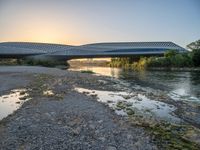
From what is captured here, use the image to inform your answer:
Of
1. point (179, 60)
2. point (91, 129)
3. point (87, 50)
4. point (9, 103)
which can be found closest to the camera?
point (91, 129)

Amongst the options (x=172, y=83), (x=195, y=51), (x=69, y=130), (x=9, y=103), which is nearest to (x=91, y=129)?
(x=69, y=130)

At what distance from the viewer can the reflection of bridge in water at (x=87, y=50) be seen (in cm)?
11831

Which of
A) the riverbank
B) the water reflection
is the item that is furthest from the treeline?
the riverbank

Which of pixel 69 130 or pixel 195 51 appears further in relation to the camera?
pixel 195 51

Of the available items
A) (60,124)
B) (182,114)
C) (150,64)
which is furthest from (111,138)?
(150,64)

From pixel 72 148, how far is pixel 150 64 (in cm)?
8856

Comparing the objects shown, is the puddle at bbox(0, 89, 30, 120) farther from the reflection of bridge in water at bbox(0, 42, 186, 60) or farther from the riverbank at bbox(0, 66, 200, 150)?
the reflection of bridge in water at bbox(0, 42, 186, 60)

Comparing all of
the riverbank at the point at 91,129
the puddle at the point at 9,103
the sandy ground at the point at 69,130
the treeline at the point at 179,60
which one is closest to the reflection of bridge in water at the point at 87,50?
the treeline at the point at 179,60

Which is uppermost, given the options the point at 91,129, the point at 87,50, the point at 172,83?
the point at 87,50

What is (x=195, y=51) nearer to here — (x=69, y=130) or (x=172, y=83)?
(x=172, y=83)

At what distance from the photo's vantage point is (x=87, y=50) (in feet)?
408

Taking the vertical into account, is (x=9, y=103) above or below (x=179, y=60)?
below

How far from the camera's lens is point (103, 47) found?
132125mm

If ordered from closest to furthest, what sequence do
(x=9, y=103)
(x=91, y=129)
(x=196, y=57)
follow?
(x=91, y=129), (x=9, y=103), (x=196, y=57)
